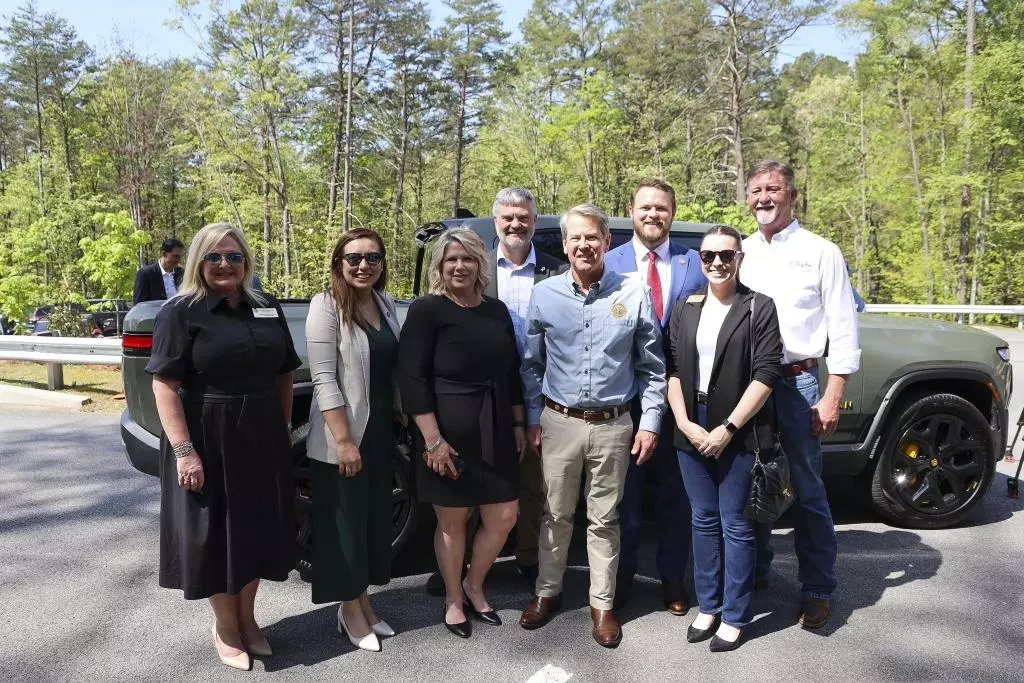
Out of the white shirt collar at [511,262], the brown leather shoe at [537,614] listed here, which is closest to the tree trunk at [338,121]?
the white shirt collar at [511,262]

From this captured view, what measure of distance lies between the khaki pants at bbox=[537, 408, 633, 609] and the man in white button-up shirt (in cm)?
75

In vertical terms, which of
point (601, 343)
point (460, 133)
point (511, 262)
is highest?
point (460, 133)

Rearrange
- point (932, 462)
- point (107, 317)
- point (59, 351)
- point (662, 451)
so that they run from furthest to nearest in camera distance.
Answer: point (107, 317) < point (59, 351) < point (932, 462) < point (662, 451)

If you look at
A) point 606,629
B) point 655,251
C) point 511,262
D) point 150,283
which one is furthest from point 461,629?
point 150,283

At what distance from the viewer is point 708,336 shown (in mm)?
2797

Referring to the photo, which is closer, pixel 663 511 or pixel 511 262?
pixel 663 511

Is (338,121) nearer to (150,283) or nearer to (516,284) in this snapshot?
(150,283)

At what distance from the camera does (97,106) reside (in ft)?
106

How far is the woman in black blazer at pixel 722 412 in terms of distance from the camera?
2.73 metres

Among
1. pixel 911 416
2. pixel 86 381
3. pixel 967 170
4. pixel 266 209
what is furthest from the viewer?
pixel 266 209

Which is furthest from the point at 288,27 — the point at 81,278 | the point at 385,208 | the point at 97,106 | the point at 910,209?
the point at 910,209

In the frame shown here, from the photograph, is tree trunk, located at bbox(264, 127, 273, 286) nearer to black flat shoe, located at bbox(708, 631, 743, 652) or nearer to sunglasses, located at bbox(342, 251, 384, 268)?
sunglasses, located at bbox(342, 251, 384, 268)

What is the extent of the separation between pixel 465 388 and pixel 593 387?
0.52 m

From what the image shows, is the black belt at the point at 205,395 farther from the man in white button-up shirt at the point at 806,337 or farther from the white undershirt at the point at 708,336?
the man in white button-up shirt at the point at 806,337
